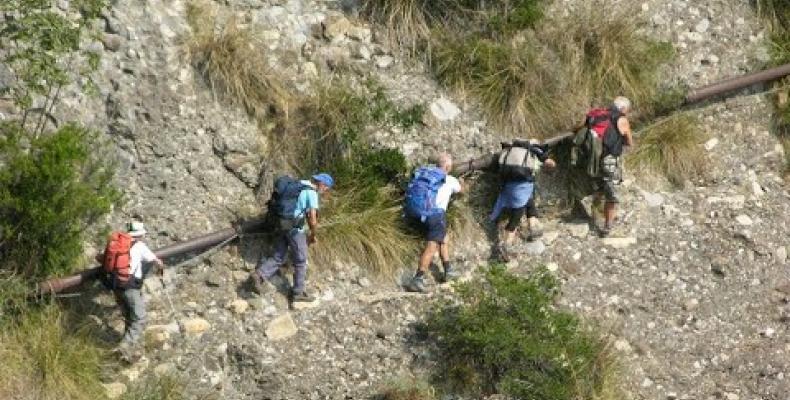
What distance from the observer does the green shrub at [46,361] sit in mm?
10570

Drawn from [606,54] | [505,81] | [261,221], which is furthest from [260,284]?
[606,54]

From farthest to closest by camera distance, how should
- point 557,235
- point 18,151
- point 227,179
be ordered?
point 557,235
point 227,179
point 18,151

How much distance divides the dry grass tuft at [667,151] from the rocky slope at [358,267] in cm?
19

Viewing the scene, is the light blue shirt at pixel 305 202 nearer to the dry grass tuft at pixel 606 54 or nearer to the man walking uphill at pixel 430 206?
the man walking uphill at pixel 430 206

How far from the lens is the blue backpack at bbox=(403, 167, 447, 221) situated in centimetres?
1204

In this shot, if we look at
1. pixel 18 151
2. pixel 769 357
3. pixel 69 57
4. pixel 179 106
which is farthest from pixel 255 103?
pixel 769 357

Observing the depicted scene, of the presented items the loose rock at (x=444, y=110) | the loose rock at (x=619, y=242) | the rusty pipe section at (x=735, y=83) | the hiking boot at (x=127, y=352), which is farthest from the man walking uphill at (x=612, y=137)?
the hiking boot at (x=127, y=352)

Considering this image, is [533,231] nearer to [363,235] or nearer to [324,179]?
[363,235]

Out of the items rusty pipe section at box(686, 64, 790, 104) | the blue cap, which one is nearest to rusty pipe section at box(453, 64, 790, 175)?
rusty pipe section at box(686, 64, 790, 104)

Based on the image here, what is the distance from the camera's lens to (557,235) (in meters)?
12.9

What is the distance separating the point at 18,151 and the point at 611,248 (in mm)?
5877

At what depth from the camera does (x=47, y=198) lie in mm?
10391

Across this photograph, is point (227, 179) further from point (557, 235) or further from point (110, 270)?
Result: point (557, 235)

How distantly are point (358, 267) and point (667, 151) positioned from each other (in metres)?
3.66
